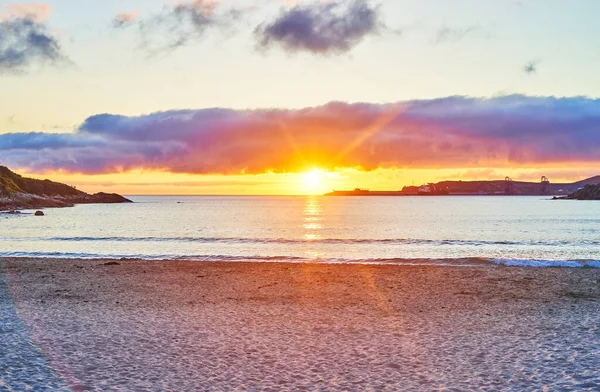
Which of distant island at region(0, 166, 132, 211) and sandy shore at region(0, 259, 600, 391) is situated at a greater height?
distant island at region(0, 166, 132, 211)

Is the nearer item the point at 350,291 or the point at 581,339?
the point at 581,339

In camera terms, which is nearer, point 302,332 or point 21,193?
point 302,332

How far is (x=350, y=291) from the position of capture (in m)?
20.1

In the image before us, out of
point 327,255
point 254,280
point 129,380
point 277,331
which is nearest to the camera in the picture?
point 129,380

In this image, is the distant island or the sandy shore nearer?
the sandy shore

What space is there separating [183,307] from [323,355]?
720 cm

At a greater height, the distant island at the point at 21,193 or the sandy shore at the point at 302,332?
the distant island at the point at 21,193

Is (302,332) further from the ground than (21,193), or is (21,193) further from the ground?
(21,193)

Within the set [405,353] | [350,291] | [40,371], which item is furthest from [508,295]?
[40,371]

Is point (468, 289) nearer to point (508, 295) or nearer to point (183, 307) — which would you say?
point (508, 295)

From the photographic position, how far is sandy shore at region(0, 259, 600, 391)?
9.62m

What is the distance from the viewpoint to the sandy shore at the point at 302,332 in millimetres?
9625

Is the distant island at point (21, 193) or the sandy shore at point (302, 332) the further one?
the distant island at point (21, 193)

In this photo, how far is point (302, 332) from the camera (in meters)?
13.4
